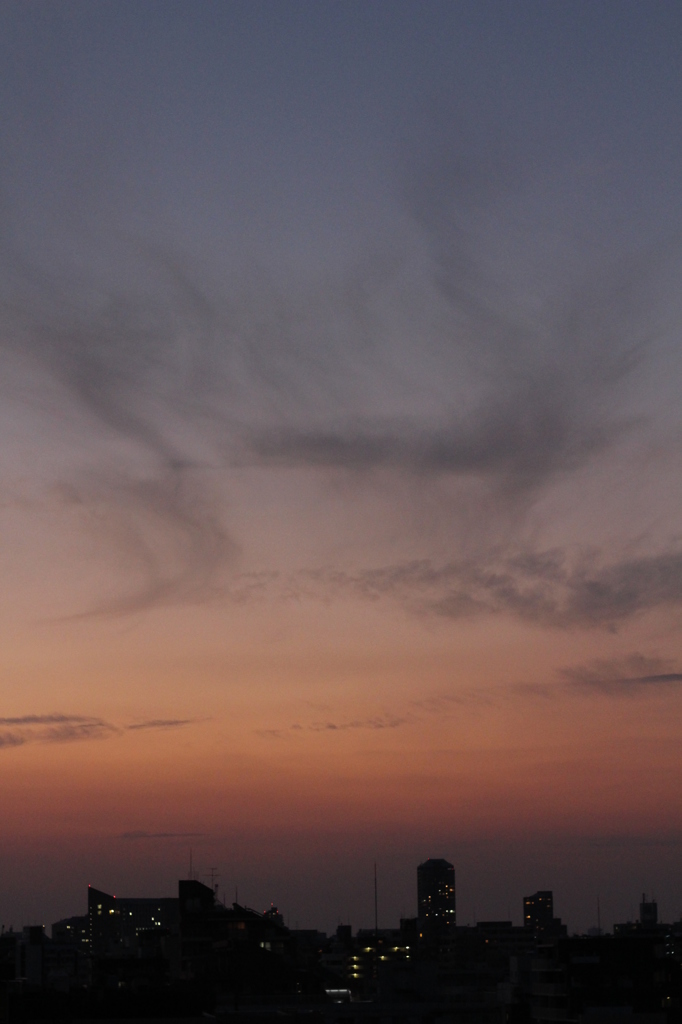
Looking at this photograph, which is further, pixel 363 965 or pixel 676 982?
pixel 363 965

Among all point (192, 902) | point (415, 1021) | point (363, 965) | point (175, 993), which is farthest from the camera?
point (363, 965)

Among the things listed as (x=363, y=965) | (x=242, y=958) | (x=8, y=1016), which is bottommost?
(x=363, y=965)

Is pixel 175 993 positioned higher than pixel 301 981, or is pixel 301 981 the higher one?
pixel 175 993

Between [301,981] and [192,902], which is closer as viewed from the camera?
[301,981]

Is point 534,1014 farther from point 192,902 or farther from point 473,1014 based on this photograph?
point 192,902

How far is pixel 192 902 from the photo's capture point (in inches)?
6073

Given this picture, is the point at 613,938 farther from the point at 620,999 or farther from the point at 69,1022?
the point at 69,1022

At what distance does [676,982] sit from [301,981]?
40.0 meters

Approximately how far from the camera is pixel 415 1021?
323ft

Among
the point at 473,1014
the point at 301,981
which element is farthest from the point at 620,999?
the point at 301,981

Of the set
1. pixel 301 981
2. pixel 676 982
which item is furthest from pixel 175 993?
pixel 301 981

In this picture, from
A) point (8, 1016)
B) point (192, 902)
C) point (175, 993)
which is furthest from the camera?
point (192, 902)

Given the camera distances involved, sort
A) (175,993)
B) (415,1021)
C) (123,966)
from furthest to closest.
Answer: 1. (123,966)
2. (415,1021)
3. (175,993)

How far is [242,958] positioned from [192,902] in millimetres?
31019
